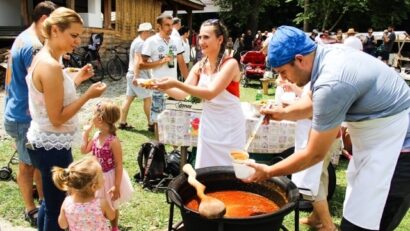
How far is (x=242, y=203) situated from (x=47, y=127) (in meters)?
1.38

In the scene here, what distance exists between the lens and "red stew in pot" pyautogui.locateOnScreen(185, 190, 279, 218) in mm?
2521

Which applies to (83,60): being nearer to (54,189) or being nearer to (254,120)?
(254,120)

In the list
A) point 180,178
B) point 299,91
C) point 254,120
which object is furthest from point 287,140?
point 180,178

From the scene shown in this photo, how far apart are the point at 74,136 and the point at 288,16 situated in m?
31.1

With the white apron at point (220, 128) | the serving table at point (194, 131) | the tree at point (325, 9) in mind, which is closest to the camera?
the white apron at point (220, 128)

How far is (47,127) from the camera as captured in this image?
272 centimetres

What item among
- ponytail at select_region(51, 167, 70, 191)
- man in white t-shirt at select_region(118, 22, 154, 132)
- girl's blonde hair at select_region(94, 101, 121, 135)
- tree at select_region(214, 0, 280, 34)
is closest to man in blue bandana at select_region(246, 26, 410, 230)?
ponytail at select_region(51, 167, 70, 191)

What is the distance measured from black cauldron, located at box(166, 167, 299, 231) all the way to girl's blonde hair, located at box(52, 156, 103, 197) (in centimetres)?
48

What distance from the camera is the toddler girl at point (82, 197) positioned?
2.54 meters

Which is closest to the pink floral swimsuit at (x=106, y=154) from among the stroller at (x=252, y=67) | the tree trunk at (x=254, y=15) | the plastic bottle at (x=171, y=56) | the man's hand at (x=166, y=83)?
the man's hand at (x=166, y=83)

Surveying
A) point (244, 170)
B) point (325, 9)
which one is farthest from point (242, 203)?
point (325, 9)

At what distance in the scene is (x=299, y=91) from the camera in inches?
150

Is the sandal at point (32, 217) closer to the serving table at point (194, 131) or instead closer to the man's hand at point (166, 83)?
the serving table at point (194, 131)

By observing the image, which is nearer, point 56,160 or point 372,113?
point 372,113
